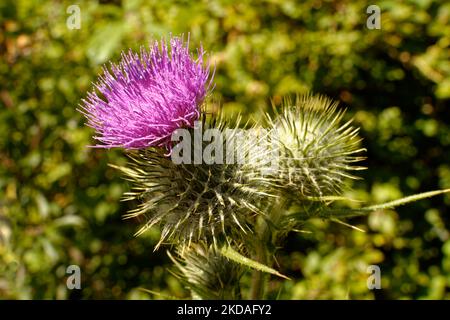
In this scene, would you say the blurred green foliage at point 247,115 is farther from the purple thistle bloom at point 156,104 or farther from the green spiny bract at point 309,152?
the purple thistle bloom at point 156,104

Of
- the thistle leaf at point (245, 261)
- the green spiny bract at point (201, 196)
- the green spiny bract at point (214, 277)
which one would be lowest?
the green spiny bract at point (214, 277)

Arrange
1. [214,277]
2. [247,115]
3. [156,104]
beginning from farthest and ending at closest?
[247,115]
[214,277]
[156,104]

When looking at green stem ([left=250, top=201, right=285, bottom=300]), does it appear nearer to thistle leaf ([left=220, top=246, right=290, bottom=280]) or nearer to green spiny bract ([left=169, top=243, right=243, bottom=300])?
green spiny bract ([left=169, top=243, right=243, bottom=300])

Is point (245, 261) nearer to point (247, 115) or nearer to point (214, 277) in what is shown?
point (214, 277)

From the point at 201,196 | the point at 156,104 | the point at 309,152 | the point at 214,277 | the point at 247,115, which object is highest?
the point at 247,115

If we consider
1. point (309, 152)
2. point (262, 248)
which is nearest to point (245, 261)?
point (262, 248)

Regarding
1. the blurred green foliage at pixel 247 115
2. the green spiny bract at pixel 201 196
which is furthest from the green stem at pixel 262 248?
the blurred green foliage at pixel 247 115
